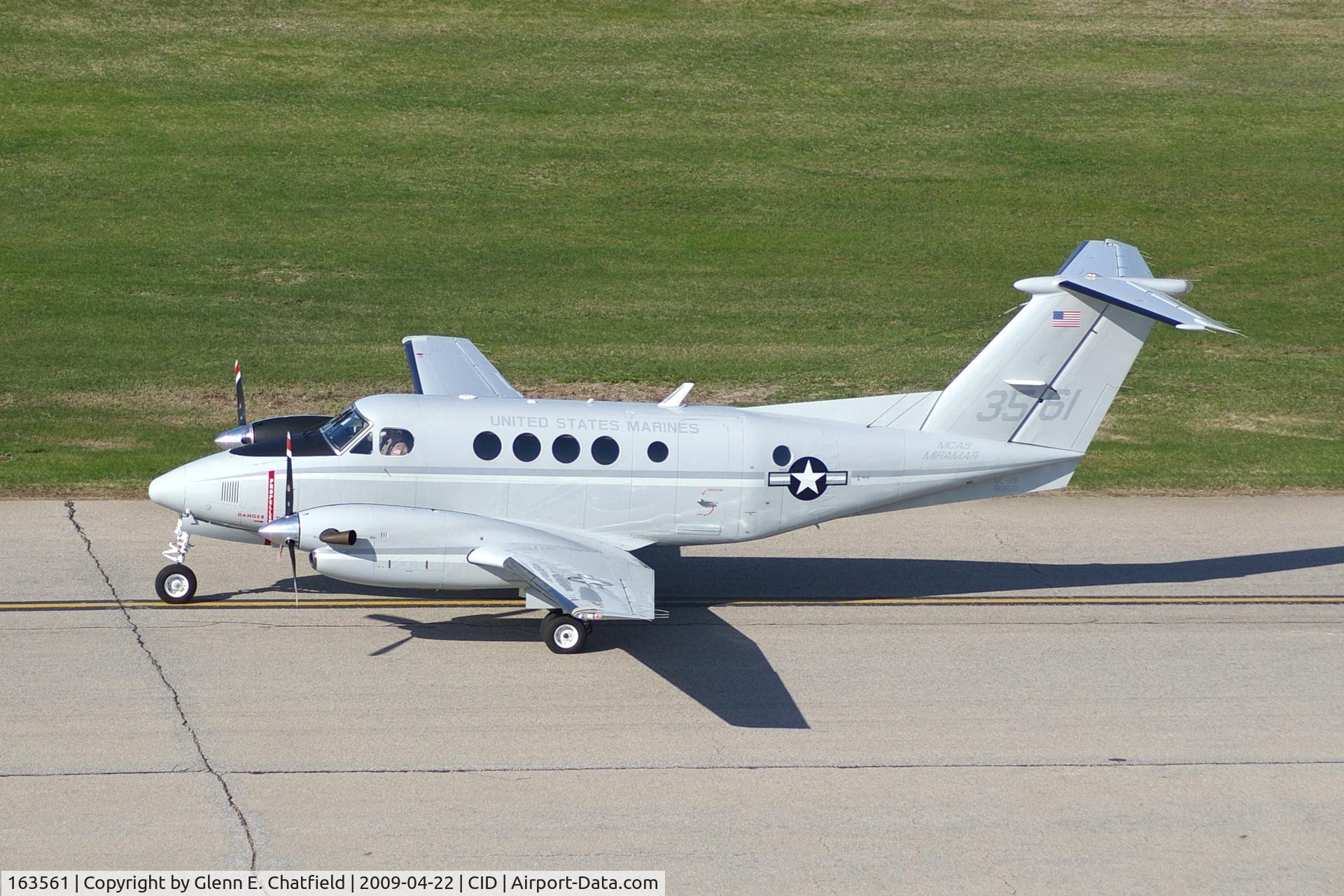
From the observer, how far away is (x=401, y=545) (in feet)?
50.8

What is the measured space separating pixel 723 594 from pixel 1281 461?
1286 cm

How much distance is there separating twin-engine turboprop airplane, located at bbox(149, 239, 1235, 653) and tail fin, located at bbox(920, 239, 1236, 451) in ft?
0.07

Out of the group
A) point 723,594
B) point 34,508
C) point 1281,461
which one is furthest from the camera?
point 1281,461

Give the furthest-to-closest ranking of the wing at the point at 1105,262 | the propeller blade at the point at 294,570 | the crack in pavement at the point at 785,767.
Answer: the wing at the point at 1105,262, the propeller blade at the point at 294,570, the crack in pavement at the point at 785,767

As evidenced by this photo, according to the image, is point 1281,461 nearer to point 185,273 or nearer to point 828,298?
point 828,298

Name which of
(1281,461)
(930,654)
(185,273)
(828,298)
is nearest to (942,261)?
(828,298)

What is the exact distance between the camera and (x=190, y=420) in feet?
84.9

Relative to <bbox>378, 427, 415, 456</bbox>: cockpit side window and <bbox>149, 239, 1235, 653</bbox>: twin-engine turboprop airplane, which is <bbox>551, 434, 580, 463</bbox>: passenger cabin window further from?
<bbox>378, 427, 415, 456</bbox>: cockpit side window

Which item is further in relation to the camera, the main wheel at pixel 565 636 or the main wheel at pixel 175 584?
the main wheel at pixel 175 584

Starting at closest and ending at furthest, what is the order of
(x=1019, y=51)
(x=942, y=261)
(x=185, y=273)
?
1. (x=185, y=273)
2. (x=942, y=261)
3. (x=1019, y=51)

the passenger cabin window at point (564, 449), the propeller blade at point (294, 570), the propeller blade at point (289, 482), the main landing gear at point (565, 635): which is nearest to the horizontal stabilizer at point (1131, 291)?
the passenger cabin window at point (564, 449)

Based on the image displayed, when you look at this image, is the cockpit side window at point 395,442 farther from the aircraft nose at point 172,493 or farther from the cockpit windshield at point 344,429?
the aircraft nose at point 172,493

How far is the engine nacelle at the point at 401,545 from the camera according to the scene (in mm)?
15242

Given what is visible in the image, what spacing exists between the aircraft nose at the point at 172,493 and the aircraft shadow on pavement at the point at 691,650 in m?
2.69
